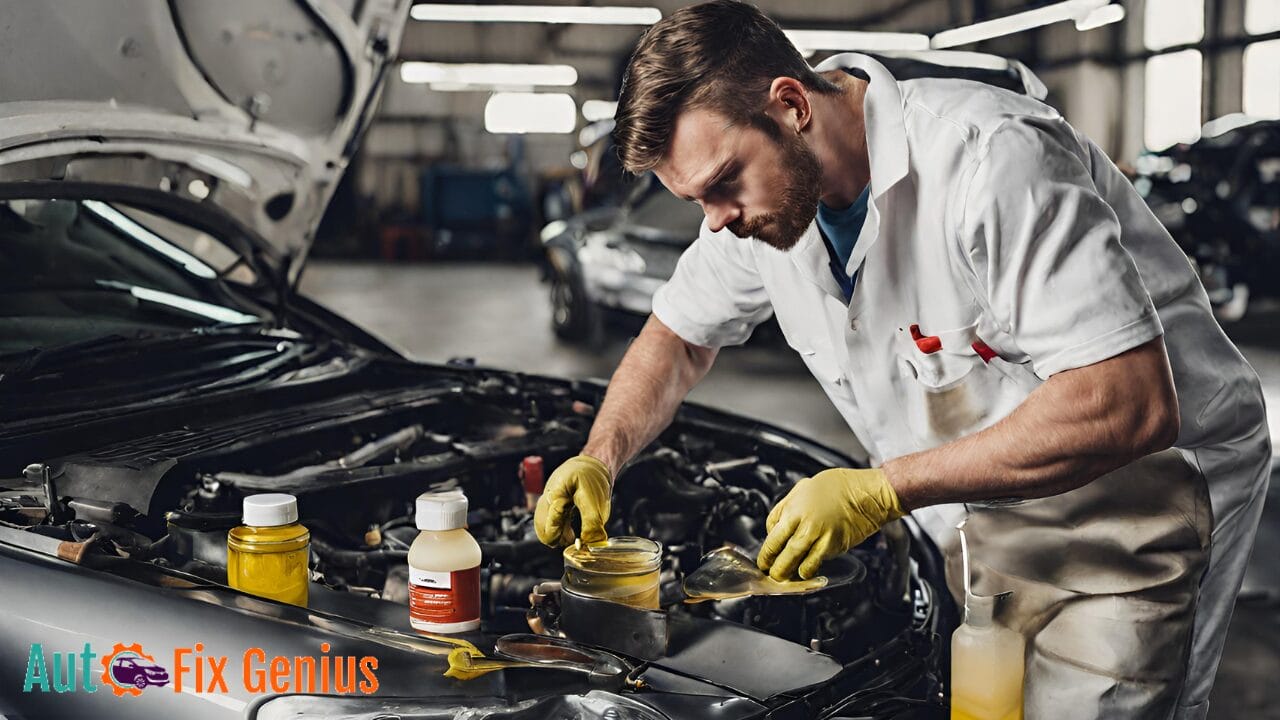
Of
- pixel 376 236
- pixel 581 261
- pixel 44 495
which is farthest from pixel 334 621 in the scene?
pixel 376 236

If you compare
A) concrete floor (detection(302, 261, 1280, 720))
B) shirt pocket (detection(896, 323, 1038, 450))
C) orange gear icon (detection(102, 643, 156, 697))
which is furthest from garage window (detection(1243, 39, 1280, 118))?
orange gear icon (detection(102, 643, 156, 697))

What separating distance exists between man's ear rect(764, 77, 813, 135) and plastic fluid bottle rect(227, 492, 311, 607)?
0.79m

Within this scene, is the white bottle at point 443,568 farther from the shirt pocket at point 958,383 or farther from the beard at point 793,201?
the shirt pocket at point 958,383

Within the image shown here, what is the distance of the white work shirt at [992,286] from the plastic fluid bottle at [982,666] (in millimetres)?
241

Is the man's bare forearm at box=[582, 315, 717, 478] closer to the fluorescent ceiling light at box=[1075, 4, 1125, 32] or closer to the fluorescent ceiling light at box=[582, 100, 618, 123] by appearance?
the fluorescent ceiling light at box=[1075, 4, 1125, 32]

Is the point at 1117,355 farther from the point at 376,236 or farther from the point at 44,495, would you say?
the point at 376,236

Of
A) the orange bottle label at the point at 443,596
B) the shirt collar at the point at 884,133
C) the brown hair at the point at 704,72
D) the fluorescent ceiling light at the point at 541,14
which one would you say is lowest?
the orange bottle label at the point at 443,596

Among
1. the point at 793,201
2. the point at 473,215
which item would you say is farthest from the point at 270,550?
the point at 473,215

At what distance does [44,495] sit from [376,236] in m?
12.6

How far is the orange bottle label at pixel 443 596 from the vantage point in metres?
1.30

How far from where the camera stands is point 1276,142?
741cm

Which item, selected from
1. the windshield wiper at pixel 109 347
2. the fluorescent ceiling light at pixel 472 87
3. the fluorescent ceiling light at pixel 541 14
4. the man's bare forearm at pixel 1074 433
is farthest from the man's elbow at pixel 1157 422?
the fluorescent ceiling light at pixel 472 87

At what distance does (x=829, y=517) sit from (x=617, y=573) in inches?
10.9

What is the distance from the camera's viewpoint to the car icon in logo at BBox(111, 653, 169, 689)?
1250mm
